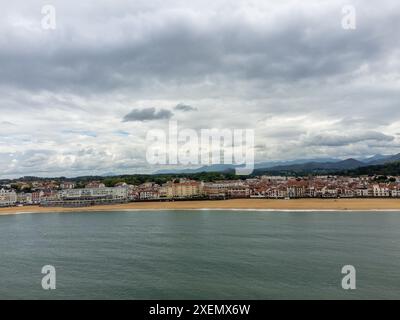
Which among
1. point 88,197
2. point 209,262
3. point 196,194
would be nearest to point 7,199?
point 88,197

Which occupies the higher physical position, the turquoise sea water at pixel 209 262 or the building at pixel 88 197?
the turquoise sea water at pixel 209 262

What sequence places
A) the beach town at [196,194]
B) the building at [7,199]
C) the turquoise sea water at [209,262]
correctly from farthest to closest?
the building at [7,199] < the beach town at [196,194] < the turquoise sea water at [209,262]

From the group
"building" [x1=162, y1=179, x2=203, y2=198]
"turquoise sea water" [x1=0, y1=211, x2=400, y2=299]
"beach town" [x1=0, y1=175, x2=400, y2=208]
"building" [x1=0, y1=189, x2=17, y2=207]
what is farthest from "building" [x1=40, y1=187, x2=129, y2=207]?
"turquoise sea water" [x1=0, y1=211, x2=400, y2=299]

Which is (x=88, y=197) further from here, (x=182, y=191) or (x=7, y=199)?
(x=182, y=191)

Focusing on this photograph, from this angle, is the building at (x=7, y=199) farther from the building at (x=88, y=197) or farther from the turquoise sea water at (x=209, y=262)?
the turquoise sea water at (x=209, y=262)

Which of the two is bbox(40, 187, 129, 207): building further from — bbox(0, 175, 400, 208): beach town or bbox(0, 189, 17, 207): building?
bbox(0, 189, 17, 207): building

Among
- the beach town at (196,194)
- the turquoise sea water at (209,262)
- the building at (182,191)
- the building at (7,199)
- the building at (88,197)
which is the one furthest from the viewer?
the building at (7,199)

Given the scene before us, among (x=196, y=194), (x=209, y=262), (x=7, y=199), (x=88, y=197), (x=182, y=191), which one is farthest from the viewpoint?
(x=7, y=199)

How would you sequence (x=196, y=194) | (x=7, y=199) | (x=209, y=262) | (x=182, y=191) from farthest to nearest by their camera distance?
(x=7, y=199) → (x=196, y=194) → (x=182, y=191) → (x=209, y=262)

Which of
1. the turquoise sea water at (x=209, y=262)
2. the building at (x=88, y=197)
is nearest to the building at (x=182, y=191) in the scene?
the building at (x=88, y=197)
